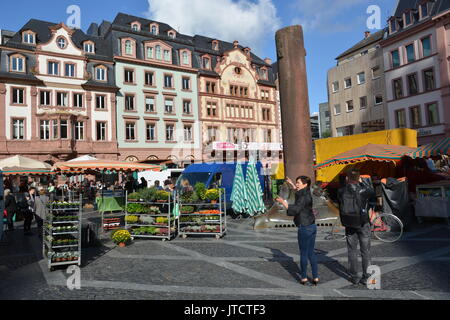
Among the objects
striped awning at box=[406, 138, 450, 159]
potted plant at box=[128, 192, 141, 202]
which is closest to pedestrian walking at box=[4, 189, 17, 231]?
potted plant at box=[128, 192, 141, 202]

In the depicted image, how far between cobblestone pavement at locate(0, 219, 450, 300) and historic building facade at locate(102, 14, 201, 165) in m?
28.0

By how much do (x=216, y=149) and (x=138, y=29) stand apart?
16.2 metres

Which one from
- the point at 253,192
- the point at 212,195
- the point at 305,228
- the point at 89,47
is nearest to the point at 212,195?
the point at 212,195

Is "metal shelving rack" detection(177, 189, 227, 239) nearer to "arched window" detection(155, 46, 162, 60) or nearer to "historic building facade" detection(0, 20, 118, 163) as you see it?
"historic building facade" detection(0, 20, 118, 163)

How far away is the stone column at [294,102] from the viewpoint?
44.2ft

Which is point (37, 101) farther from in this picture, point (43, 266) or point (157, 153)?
point (43, 266)

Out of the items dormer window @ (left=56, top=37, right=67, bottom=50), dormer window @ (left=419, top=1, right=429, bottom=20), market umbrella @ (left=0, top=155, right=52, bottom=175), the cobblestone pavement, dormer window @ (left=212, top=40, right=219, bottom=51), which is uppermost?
dormer window @ (left=212, top=40, right=219, bottom=51)

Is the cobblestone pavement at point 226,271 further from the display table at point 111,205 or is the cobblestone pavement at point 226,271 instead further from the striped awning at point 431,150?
the striped awning at point 431,150

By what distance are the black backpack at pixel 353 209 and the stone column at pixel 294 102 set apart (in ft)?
24.8

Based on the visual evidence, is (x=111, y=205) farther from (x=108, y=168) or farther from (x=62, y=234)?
(x=62, y=234)

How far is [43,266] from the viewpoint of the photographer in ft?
25.3

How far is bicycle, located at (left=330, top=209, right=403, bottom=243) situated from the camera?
9.48 meters

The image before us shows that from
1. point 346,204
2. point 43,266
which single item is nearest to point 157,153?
point 43,266

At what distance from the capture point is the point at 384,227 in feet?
33.0
